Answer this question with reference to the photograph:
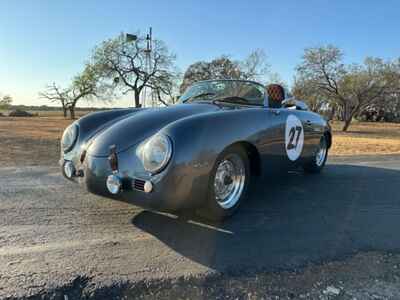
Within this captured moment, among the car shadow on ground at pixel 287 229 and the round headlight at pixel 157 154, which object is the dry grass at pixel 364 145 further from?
the round headlight at pixel 157 154

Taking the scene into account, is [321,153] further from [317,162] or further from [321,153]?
[317,162]

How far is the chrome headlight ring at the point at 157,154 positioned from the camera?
93.7 inches

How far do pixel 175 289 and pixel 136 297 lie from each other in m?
0.23

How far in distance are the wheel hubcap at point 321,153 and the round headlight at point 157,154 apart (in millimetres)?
3475

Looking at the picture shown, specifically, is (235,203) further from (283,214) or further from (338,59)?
(338,59)

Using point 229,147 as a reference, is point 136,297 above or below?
below

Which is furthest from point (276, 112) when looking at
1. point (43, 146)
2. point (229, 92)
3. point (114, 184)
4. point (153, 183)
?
point (43, 146)

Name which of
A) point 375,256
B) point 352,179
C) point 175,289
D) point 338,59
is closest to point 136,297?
point 175,289

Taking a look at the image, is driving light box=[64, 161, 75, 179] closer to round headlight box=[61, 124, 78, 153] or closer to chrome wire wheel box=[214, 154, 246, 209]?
round headlight box=[61, 124, 78, 153]

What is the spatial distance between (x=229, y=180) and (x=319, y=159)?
2.86m

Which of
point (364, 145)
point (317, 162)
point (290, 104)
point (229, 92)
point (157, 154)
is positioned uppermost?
point (229, 92)

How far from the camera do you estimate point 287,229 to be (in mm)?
2869

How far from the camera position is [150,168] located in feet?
7.91

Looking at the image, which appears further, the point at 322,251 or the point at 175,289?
the point at 322,251
